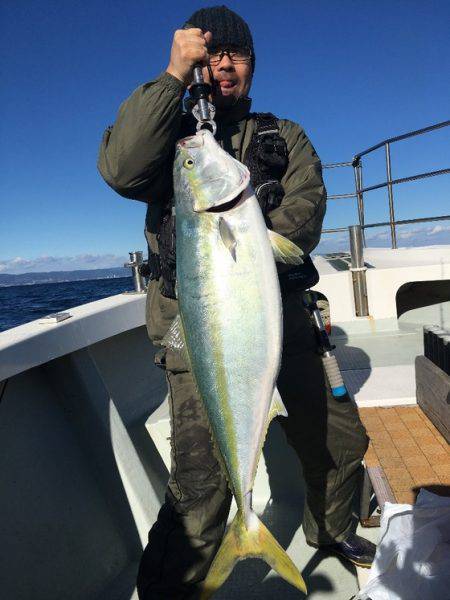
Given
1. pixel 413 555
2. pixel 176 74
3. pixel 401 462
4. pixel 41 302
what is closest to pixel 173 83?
pixel 176 74

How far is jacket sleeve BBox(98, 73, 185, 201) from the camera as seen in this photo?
5.76ft

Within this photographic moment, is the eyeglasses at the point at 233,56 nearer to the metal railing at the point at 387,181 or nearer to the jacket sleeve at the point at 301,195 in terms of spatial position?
the jacket sleeve at the point at 301,195

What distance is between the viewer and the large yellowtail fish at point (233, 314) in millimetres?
1647

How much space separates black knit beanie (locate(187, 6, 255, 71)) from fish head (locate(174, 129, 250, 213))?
72 cm

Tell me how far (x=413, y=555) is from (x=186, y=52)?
2170 millimetres

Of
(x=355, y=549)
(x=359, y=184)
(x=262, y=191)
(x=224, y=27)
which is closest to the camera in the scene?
(x=262, y=191)

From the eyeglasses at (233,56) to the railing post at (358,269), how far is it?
4102 millimetres

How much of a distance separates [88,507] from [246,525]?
4.87ft

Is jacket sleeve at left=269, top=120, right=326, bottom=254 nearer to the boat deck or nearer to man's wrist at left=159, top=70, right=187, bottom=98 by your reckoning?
man's wrist at left=159, top=70, right=187, bottom=98

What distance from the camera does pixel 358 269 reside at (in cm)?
590

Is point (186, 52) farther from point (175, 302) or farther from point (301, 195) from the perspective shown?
point (175, 302)

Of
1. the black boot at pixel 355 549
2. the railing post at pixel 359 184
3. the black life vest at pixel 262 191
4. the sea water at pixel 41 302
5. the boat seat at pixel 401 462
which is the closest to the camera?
the black life vest at pixel 262 191

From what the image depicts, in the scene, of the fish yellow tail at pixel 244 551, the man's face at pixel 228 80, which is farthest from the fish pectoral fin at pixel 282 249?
the fish yellow tail at pixel 244 551

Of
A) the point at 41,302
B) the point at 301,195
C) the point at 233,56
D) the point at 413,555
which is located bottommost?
the point at 41,302
